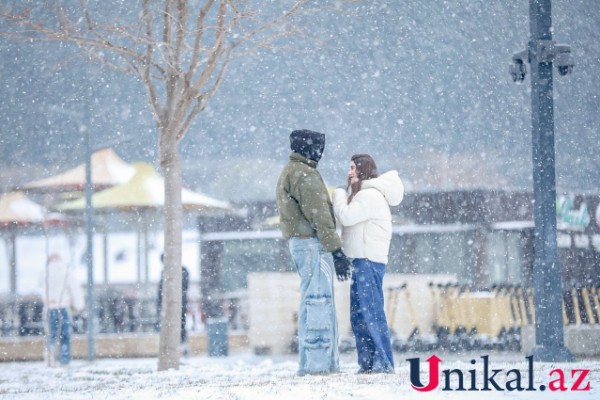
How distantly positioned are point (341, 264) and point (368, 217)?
0.53 m

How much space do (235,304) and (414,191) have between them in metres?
5.32

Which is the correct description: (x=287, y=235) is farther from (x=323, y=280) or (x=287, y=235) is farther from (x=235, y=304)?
(x=235, y=304)

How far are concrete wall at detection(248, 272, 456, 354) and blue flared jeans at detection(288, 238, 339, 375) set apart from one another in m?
6.76

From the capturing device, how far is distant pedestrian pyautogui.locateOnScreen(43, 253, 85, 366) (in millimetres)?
15312

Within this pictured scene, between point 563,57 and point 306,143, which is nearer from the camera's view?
point 306,143

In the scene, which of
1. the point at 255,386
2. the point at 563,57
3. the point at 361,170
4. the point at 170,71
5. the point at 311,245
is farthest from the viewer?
the point at 170,71

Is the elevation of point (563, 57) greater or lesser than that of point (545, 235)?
greater

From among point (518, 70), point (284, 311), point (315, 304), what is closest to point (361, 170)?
point (315, 304)

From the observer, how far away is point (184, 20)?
11461 mm

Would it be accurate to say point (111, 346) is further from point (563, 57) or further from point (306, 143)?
point (306, 143)

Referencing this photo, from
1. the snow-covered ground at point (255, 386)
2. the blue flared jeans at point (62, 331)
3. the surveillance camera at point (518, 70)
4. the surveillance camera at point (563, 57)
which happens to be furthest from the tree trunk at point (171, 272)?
the blue flared jeans at point (62, 331)

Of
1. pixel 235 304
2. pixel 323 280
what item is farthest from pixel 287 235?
pixel 235 304

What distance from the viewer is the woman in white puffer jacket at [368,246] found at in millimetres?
8023

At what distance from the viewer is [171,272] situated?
37.0 ft
